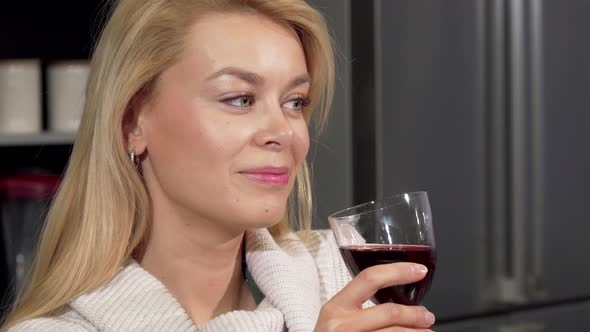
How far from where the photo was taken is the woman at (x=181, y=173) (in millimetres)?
1568

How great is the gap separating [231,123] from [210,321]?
334mm

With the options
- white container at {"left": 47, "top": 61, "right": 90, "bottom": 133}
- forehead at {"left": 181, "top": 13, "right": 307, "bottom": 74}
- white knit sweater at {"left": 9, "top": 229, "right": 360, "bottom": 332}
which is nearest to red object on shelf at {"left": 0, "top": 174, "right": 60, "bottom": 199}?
white container at {"left": 47, "top": 61, "right": 90, "bottom": 133}

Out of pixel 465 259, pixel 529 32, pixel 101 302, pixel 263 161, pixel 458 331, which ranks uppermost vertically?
pixel 529 32

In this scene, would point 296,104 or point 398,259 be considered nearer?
point 398,259

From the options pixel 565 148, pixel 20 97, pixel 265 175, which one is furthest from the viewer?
pixel 565 148

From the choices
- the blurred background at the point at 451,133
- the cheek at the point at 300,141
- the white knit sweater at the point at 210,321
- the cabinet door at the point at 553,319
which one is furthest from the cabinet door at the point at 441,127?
the cheek at the point at 300,141

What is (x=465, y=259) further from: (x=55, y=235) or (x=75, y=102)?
(x=55, y=235)

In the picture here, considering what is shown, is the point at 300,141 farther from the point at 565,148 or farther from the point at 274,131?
the point at 565,148

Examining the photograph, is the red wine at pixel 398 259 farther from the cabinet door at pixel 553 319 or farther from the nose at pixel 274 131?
the cabinet door at pixel 553 319

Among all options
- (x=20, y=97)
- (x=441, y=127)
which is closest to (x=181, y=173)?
(x=20, y=97)

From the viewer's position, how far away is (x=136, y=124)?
1672mm

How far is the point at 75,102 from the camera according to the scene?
2.37 meters

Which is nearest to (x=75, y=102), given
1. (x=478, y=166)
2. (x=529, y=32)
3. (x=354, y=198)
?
(x=354, y=198)

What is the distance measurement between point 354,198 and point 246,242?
0.58 m
